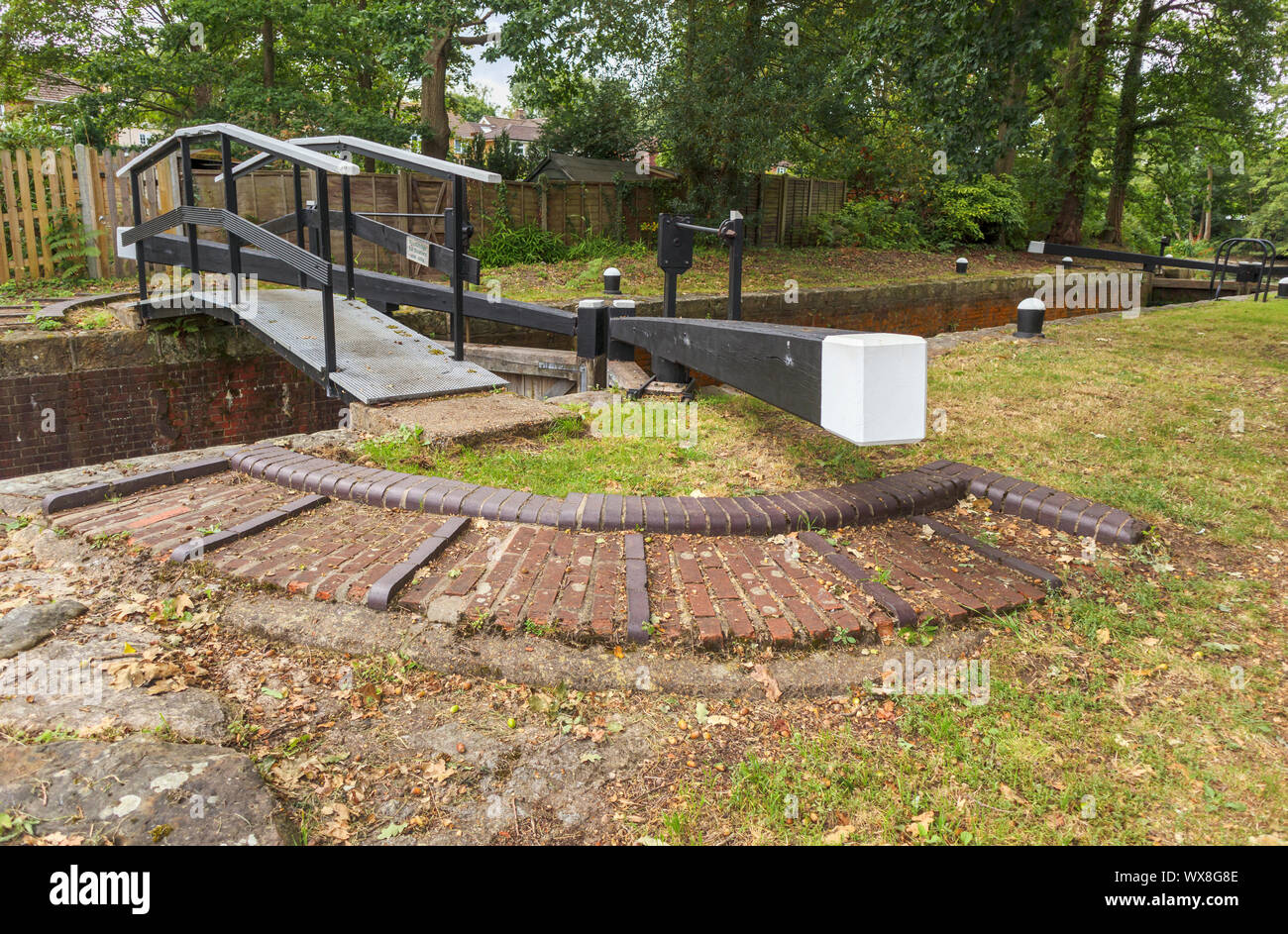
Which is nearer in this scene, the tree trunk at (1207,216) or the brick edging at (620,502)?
the brick edging at (620,502)

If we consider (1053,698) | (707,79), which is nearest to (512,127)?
(707,79)

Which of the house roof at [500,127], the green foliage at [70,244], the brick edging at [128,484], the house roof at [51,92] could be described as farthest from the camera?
the house roof at [500,127]

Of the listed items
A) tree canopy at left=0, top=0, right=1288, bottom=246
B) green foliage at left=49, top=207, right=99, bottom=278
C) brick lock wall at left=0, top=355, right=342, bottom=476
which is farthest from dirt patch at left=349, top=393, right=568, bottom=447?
green foliage at left=49, top=207, right=99, bottom=278

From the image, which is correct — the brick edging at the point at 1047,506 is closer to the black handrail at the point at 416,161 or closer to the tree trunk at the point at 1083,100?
the black handrail at the point at 416,161

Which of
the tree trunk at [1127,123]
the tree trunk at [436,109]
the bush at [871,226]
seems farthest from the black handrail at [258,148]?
the tree trunk at [1127,123]

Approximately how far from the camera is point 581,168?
16719mm

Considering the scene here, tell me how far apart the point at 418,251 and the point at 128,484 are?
9.95 ft

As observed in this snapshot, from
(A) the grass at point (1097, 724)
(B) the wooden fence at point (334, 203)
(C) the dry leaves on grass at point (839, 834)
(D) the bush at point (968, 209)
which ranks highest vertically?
(D) the bush at point (968, 209)

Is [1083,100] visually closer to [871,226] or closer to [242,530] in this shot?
[871,226]

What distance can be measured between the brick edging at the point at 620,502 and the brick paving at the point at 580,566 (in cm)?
2

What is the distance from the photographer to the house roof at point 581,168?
16.4 metres

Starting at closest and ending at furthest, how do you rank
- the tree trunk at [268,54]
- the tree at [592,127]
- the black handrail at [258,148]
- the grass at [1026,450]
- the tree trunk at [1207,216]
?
the grass at [1026,450] → the black handrail at [258,148] → the tree trunk at [268,54] → the tree at [592,127] → the tree trunk at [1207,216]

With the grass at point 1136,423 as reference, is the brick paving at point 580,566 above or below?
below

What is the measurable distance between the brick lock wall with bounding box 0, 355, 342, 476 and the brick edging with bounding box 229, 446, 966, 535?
4.63 m
